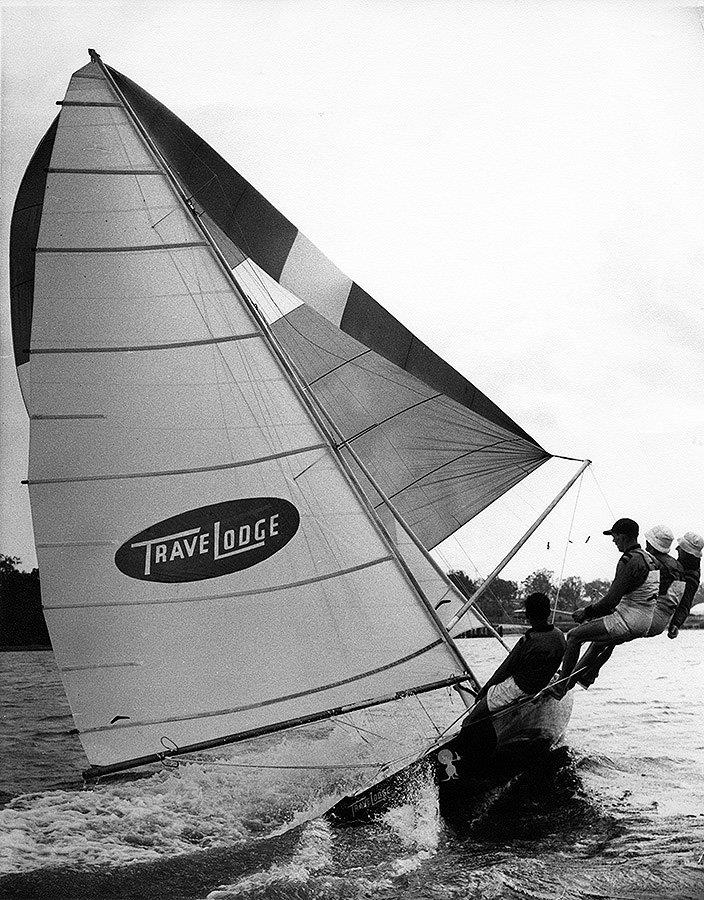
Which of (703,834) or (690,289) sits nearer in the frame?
(703,834)

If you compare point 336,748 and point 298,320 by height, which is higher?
point 298,320

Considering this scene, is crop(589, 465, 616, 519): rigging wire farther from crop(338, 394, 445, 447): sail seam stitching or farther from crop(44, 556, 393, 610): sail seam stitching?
crop(44, 556, 393, 610): sail seam stitching

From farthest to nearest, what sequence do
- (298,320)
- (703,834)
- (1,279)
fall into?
(1,279)
(298,320)
(703,834)

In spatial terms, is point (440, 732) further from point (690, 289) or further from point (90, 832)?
point (690, 289)

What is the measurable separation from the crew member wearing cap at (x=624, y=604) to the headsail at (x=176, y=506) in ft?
1.57

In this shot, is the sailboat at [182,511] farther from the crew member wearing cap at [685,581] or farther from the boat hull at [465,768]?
the crew member wearing cap at [685,581]

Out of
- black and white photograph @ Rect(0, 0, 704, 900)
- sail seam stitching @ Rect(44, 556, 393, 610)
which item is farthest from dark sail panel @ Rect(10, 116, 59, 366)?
sail seam stitching @ Rect(44, 556, 393, 610)

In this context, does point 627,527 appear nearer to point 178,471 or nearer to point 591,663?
point 591,663

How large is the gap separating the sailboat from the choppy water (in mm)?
234

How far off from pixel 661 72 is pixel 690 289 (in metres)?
0.93

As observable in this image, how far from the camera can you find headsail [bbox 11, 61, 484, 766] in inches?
125

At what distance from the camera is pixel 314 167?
13.0 feet

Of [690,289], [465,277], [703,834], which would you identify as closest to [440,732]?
[703,834]

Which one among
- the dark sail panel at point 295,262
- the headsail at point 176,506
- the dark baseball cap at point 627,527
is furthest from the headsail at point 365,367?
the dark baseball cap at point 627,527
